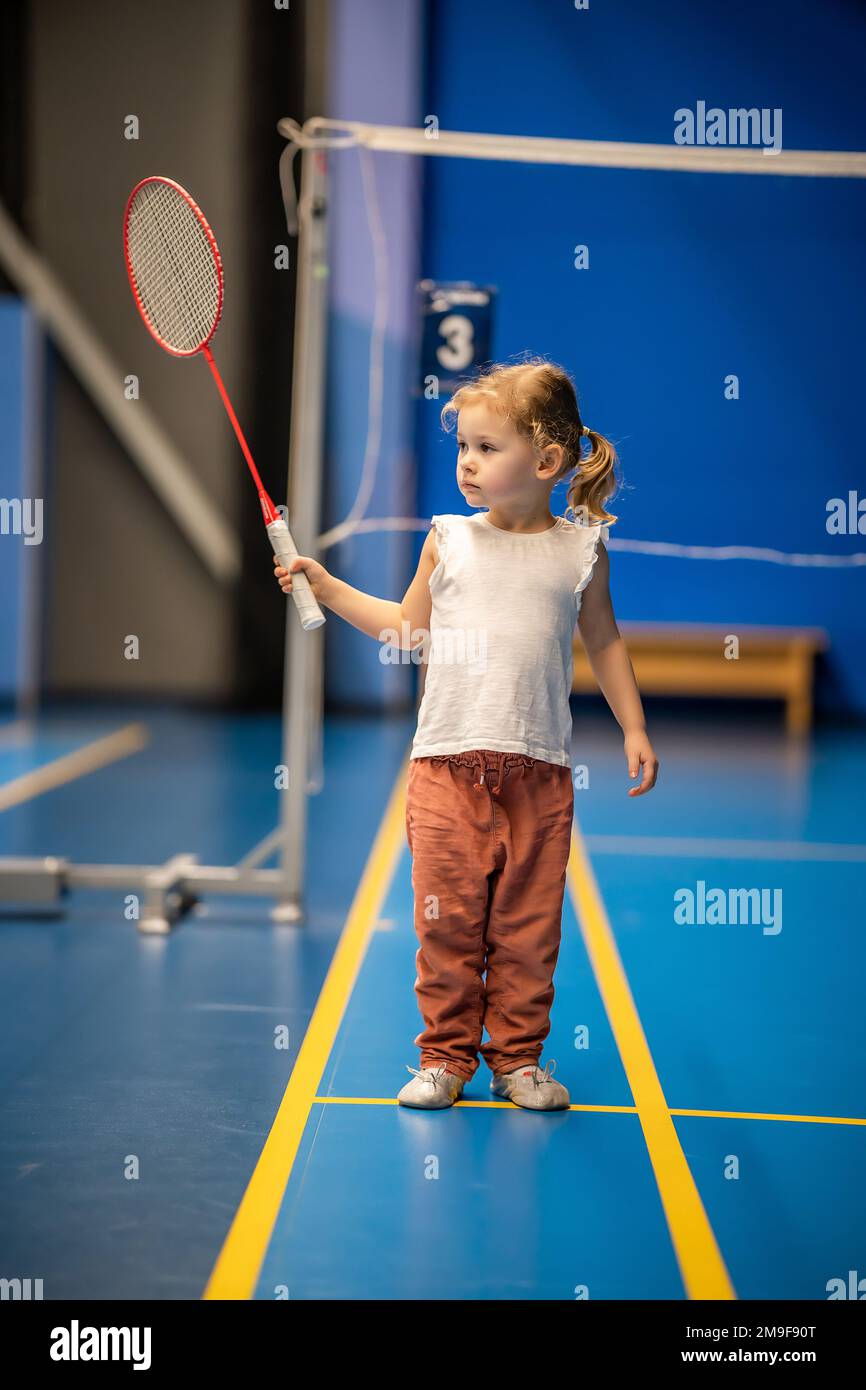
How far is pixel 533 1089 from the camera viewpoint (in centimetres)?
300

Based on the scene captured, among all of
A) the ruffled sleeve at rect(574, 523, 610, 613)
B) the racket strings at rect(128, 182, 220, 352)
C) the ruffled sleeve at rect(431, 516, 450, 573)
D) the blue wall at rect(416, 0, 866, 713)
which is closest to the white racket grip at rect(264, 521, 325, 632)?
the ruffled sleeve at rect(431, 516, 450, 573)

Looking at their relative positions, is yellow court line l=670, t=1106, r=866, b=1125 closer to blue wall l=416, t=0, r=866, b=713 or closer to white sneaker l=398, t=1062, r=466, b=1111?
white sneaker l=398, t=1062, r=466, b=1111

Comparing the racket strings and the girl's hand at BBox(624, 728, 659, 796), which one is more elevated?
the racket strings

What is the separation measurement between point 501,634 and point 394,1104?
1044mm

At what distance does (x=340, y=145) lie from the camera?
4617 mm

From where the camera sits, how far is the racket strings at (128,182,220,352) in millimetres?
3213

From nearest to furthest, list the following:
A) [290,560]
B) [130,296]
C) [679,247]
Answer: [290,560], [130,296], [679,247]

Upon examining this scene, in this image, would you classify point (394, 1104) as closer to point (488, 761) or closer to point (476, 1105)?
point (476, 1105)

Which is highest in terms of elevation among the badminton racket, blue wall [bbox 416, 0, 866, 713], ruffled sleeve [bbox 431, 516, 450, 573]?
blue wall [bbox 416, 0, 866, 713]

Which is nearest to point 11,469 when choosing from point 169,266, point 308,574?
point 169,266

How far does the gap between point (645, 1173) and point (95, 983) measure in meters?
1.77

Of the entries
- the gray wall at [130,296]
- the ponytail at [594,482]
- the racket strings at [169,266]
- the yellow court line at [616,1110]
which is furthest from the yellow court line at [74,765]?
the ponytail at [594,482]

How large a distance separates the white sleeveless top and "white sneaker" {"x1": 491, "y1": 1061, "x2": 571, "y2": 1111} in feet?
2.28

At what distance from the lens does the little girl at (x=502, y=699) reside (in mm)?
2832
